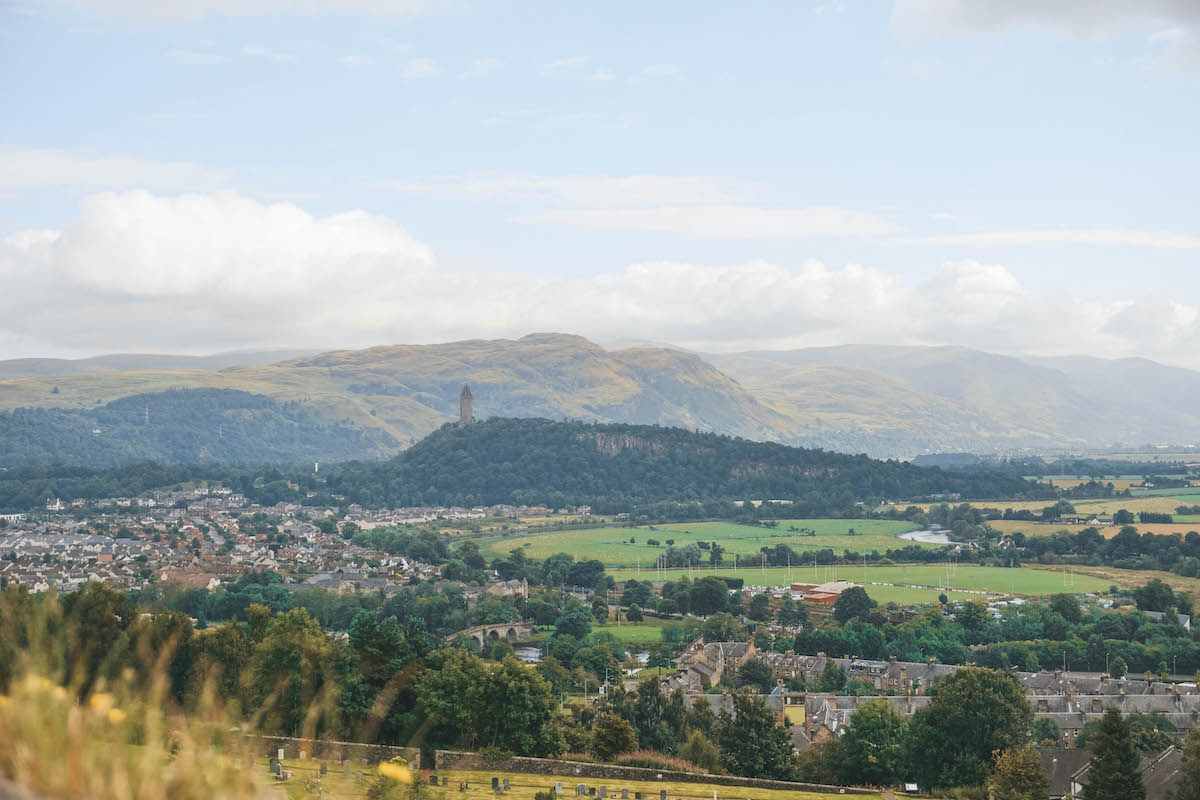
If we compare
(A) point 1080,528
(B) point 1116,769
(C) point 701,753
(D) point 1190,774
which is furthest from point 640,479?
(B) point 1116,769

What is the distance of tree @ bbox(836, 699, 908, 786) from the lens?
33.9 m

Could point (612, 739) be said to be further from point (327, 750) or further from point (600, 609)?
point (600, 609)

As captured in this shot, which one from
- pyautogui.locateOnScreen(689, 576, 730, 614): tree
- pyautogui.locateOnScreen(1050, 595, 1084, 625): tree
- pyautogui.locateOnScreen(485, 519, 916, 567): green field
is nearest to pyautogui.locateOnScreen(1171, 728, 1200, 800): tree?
pyautogui.locateOnScreen(1050, 595, 1084, 625): tree

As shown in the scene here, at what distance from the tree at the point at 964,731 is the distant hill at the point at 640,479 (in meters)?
133

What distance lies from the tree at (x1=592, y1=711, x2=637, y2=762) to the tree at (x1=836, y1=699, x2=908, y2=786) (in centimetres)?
640

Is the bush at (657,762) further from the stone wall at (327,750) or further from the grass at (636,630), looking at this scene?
the grass at (636,630)

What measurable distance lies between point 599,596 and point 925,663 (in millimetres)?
30281

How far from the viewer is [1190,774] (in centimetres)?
2917

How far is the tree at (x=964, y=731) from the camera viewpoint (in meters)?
33.0

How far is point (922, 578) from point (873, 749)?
6331 cm

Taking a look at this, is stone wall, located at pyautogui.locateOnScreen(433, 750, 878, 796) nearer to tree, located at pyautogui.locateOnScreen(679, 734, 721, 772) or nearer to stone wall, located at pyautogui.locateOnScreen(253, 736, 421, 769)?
stone wall, located at pyautogui.locateOnScreen(253, 736, 421, 769)

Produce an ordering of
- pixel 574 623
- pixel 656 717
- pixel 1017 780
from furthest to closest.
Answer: pixel 574 623 → pixel 656 717 → pixel 1017 780

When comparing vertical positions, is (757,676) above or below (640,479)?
below

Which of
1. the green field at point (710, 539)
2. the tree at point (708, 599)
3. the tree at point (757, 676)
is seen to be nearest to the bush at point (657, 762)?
the tree at point (757, 676)
